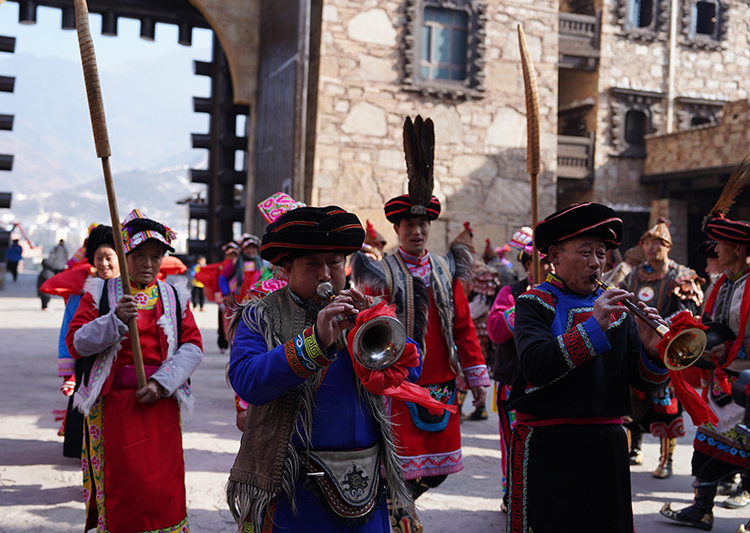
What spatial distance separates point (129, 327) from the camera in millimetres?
3363

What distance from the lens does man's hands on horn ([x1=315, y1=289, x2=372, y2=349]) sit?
1.97 m

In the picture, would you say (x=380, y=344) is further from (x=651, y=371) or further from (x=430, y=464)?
(x=430, y=464)

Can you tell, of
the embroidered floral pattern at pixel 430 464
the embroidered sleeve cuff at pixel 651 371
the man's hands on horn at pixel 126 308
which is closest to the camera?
the embroidered sleeve cuff at pixel 651 371

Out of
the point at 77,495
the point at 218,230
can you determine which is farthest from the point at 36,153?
the point at 77,495

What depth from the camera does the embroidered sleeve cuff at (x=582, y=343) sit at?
237 centimetres

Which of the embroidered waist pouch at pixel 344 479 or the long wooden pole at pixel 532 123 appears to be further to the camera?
the long wooden pole at pixel 532 123

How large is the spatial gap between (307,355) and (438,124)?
1147 cm

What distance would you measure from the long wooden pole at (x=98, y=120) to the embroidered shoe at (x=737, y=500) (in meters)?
4.06

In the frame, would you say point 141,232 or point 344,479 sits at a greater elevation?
point 141,232

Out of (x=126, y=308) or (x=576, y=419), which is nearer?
(x=576, y=419)

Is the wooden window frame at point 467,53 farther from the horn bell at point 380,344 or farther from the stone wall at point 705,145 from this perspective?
the horn bell at point 380,344

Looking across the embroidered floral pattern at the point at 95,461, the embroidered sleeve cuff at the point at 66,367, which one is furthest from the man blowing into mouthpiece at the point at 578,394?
the embroidered sleeve cuff at the point at 66,367

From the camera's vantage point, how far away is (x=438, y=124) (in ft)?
42.8

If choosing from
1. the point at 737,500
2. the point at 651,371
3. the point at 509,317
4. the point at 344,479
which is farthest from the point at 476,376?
the point at 737,500
